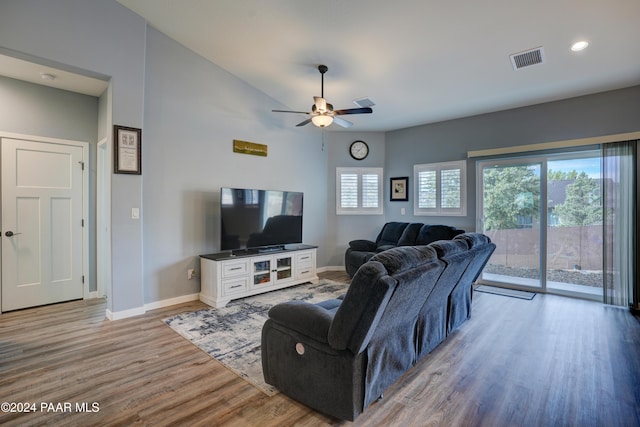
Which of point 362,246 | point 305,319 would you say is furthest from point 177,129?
point 362,246

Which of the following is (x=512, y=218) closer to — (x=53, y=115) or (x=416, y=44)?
(x=416, y=44)

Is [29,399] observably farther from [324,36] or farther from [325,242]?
[325,242]

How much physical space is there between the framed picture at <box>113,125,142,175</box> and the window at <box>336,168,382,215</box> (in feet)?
12.2

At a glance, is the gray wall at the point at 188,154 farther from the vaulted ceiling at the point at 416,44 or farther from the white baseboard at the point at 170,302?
the vaulted ceiling at the point at 416,44

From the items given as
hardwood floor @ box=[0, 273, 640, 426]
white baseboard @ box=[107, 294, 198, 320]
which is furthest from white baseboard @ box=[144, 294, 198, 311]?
hardwood floor @ box=[0, 273, 640, 426]

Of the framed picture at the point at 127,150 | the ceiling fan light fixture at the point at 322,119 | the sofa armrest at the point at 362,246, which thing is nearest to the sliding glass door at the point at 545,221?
the sofa armrest at the point at 362,246

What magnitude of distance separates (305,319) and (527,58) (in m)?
3.83

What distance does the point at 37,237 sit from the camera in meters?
3.81

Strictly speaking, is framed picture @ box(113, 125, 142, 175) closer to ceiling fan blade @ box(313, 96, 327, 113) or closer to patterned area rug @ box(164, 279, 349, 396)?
patterned area rug @ box(164, 279, 349, 396)

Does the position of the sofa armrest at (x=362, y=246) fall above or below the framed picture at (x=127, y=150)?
below

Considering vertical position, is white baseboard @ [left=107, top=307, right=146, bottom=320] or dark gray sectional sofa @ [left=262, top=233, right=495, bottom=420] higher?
dark gray sectional sofa @ [left=262, top=233, right=495, bottom=420]

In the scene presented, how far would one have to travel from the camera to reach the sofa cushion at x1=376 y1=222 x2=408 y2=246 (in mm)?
5602

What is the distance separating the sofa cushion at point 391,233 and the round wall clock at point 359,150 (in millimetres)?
1578

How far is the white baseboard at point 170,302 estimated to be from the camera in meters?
3.71
